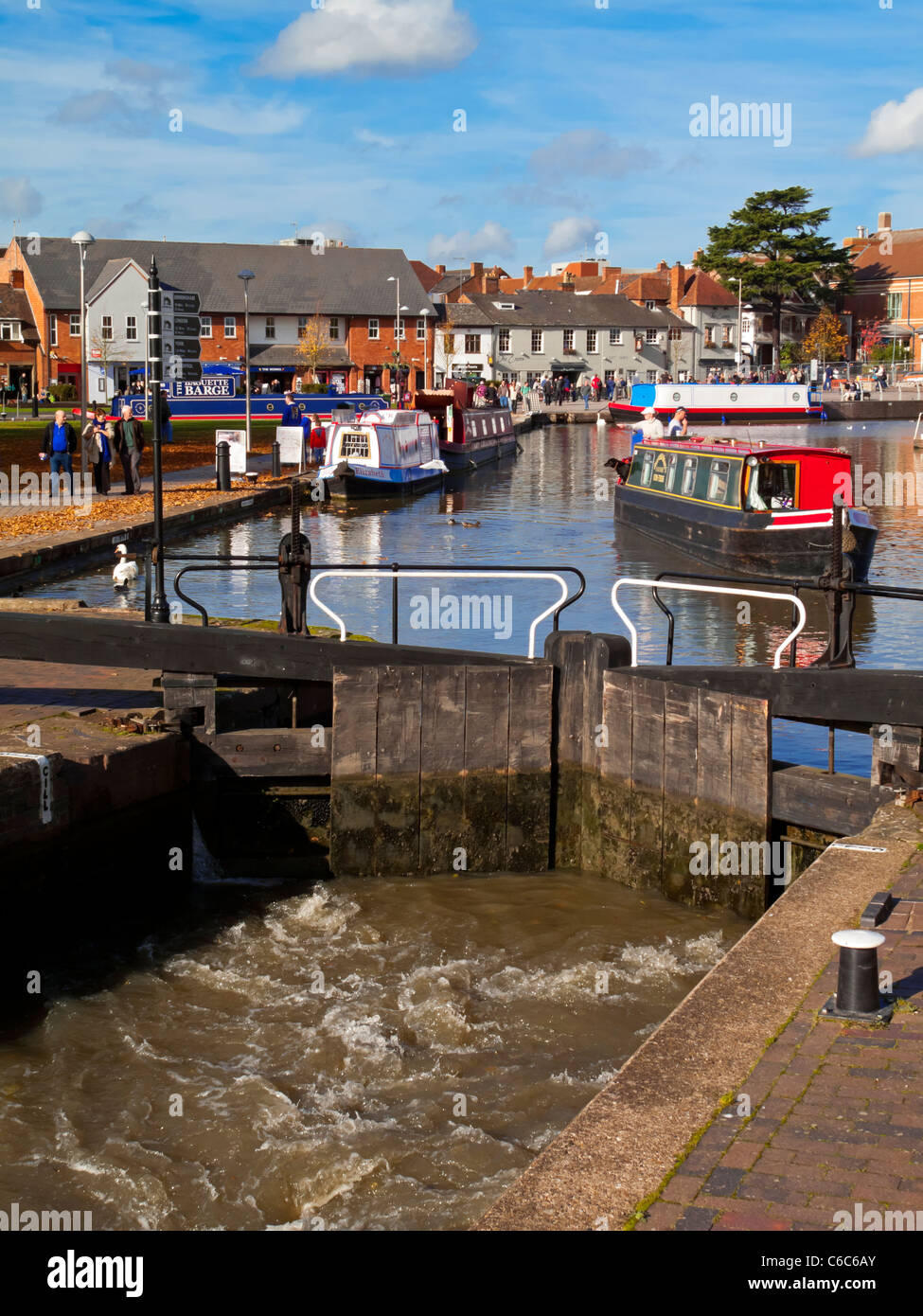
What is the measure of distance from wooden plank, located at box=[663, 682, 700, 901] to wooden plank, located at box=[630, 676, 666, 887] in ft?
0.17

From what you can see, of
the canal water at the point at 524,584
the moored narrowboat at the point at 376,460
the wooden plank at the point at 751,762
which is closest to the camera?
the wooden plank at the point at 751,762

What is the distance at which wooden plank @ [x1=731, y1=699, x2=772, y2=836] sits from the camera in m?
9.12

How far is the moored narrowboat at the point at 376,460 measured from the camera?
119ft

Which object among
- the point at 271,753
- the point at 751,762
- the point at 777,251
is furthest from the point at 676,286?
the point at 751,762

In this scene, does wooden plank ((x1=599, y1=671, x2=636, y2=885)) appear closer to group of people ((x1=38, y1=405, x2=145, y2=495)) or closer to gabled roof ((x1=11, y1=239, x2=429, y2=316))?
group of people ((x1=38, y1=405, x2=145, y2=495))

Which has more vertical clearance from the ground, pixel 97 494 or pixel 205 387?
pixel 205 387

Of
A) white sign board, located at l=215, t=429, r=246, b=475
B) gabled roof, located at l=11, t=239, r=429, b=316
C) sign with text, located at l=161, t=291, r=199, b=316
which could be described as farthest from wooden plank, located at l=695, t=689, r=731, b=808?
gabled roof, located at l=11, t=239, r=429, b=316

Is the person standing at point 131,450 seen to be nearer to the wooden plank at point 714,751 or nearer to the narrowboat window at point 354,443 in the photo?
the narrowboat window at point 354,443

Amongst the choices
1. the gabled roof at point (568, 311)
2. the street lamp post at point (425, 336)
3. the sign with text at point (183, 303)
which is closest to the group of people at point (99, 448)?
the sign with text at point (183, 303)

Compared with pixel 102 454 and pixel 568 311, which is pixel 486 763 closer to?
pixel 102 454

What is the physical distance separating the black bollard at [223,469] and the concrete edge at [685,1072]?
24.9m

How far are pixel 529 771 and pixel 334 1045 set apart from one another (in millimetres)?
3170

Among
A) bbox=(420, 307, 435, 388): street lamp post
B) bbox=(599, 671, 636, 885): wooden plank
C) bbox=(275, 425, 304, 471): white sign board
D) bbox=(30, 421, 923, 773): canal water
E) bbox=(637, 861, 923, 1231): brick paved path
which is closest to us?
bbox=(637, 861, 923, 1231): brick paved path

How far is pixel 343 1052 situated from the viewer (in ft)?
24.8
